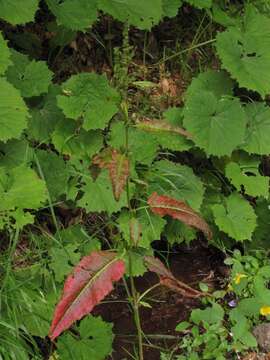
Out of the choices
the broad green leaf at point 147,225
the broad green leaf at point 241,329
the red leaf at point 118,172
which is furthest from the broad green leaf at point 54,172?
the red leaf at point 118,172

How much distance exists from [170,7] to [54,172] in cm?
128

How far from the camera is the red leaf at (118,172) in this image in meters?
1.54

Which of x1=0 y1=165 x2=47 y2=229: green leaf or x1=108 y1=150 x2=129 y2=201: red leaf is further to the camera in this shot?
x1=0 y1=165 x2=47 y2=229: green leaf

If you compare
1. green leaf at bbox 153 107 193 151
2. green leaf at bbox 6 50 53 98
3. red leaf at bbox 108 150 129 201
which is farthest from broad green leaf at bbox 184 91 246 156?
red leaf at bbox 108 150 129 201

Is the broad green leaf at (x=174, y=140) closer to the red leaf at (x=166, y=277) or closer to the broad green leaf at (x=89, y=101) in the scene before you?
the broad green leaf at (x=89, y=101)

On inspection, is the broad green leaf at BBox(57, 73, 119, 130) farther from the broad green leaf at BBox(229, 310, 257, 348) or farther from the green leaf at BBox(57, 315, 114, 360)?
the broad green leaf at BBox(229, 310, 257, 348)

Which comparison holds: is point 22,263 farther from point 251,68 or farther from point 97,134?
point 251,68

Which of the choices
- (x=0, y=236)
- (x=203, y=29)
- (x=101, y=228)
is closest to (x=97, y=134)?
(x=101, y=228)

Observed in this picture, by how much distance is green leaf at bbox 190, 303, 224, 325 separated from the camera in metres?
2.80

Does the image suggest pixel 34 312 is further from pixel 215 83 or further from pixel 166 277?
pixel 215 83

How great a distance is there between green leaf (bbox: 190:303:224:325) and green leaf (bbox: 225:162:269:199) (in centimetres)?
76

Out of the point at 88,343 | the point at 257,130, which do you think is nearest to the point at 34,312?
the point at 88,343

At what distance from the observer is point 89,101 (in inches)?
121

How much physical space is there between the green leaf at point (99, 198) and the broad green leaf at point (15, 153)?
342 mm
